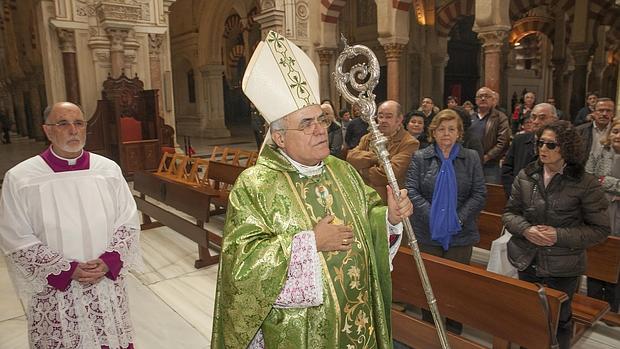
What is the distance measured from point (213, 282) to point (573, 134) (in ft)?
10.4

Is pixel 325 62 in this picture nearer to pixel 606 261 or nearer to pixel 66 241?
pixel 606 261

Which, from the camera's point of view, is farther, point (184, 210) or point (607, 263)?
point (184, 210)

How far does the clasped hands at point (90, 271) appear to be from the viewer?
2139 millimetres

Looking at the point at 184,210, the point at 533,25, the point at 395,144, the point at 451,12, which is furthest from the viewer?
the point at 533,25

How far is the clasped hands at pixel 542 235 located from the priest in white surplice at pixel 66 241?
217cm

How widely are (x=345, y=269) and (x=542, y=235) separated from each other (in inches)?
52.0

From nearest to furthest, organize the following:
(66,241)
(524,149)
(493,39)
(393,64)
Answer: (66,241) < (524,149) < (493,39) < (393,64)

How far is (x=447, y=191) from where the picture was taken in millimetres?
2824

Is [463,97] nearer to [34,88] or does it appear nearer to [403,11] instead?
[403,11]

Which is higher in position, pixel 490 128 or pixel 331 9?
pixel 331 9

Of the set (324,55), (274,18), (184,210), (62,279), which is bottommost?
(184,210)

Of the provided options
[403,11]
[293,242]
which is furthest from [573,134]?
[403,11]

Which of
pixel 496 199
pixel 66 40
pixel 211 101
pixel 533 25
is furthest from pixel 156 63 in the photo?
pixel 533 25

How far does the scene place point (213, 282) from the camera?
163 inches
